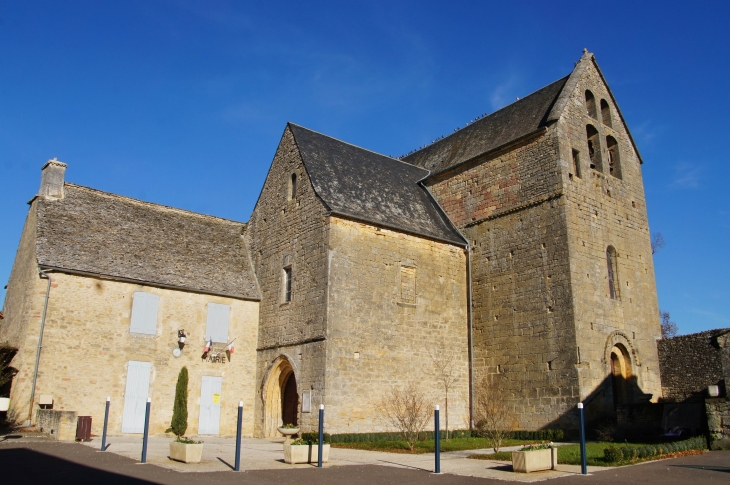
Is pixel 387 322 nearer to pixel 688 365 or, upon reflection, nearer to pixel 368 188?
pixel 368 188

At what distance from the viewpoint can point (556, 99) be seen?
22.1 m

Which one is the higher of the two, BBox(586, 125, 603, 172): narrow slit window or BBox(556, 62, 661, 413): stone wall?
BBox(586, 125, 603, 172): narrow slit window

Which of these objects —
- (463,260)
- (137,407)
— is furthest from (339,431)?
(463,260)

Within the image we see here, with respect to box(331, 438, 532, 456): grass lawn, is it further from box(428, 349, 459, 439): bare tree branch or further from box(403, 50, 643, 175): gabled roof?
box(403, 50, 643, 175): gabled roof

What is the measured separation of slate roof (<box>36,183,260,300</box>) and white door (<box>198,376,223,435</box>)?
326 centimetres

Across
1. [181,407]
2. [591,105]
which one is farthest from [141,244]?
[591,105]

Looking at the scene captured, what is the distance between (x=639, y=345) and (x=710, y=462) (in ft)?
28.9

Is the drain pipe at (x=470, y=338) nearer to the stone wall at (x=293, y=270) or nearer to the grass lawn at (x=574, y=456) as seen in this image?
the grass lawn at (x=574, y=456)

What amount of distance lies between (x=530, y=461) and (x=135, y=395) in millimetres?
13574

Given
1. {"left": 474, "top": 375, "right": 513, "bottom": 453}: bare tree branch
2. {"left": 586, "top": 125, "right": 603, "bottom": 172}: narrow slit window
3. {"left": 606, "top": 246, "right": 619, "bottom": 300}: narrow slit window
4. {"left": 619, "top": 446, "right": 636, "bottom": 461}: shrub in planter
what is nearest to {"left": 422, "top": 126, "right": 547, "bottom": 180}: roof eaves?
{"left": 586, "top": 125, "right": 603, "bottom": 172}: narrow slit window

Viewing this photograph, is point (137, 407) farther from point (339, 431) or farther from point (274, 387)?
point (339, 431)

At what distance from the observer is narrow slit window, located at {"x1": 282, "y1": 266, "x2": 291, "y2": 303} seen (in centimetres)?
2148

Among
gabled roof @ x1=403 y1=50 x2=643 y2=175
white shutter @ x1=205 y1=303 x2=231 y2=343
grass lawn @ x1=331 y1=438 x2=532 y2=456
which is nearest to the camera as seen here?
grass lawn @ x1=331 y1=438 x2=532 y2=456

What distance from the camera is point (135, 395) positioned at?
19.4 metres
